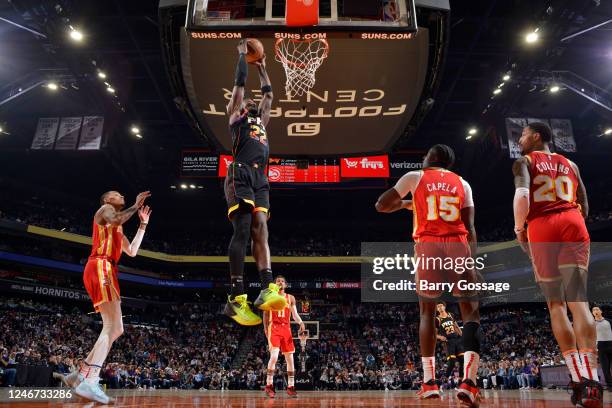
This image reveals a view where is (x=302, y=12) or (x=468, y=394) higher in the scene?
(x=302, y=12)

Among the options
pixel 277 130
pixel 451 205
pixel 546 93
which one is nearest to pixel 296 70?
pixel 277 130

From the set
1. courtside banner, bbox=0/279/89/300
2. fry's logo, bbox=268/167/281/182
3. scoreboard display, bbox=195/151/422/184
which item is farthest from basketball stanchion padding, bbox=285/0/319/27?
courtside banner, bbox=0/279/89/300

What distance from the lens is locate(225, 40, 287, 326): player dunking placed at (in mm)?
3910

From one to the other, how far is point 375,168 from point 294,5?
12618 millimetres

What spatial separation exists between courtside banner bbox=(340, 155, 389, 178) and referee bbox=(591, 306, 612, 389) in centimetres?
1060

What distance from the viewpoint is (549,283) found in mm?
4004

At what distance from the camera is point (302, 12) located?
6.83m

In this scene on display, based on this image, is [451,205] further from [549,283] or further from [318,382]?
[318,382]

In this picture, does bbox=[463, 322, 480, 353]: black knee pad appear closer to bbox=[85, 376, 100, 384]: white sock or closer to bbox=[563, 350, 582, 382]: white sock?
bbox=[563, 350, 582, 382]: white sock

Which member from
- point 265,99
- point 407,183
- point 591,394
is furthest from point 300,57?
point 591,394

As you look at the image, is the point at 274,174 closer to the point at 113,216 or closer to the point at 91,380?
the point at 113,216

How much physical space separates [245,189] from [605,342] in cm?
887

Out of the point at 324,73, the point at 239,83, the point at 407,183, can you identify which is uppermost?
the point at 324,73

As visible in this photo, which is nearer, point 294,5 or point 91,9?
point 294,5
